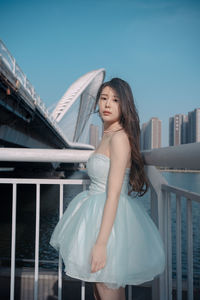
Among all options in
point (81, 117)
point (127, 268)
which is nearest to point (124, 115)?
point (127, 268)

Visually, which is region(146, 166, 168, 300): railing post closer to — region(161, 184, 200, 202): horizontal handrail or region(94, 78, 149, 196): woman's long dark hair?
region(161, 184, 200, 202): horizontal handrail

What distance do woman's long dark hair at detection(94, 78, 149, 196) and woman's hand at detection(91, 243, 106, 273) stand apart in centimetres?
33

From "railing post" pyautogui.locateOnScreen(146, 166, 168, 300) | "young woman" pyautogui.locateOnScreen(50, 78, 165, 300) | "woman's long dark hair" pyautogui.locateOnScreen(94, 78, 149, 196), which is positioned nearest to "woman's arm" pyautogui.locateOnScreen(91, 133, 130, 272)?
"young woman" pyautogui.locateOnScreen(50, 78, 165, 300)

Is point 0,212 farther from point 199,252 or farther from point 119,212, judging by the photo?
point 119,212

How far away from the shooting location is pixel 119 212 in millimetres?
1021

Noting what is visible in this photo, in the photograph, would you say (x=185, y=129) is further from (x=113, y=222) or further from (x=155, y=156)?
(x=113, y=222)

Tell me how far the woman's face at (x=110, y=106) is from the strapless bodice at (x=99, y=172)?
0.62ft

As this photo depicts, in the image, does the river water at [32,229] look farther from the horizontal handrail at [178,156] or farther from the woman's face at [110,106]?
the woman's face at [110,106]

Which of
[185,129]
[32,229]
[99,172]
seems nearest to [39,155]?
[99,172]

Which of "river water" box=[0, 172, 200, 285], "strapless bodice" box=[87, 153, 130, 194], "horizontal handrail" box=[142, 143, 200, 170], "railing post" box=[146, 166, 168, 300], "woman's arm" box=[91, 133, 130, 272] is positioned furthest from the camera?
"river water" box=[0, 172, 200, 285]

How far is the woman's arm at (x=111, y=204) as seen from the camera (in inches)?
35.8

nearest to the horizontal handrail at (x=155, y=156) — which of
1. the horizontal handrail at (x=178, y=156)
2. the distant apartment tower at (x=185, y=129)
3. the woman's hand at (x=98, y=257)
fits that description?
the horizontal handrail at (x=178, y=156)

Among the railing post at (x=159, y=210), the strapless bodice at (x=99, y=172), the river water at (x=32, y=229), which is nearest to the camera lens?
the strapless bodice at (x=99, y=172)

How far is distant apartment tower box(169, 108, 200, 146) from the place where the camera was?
1437cm
